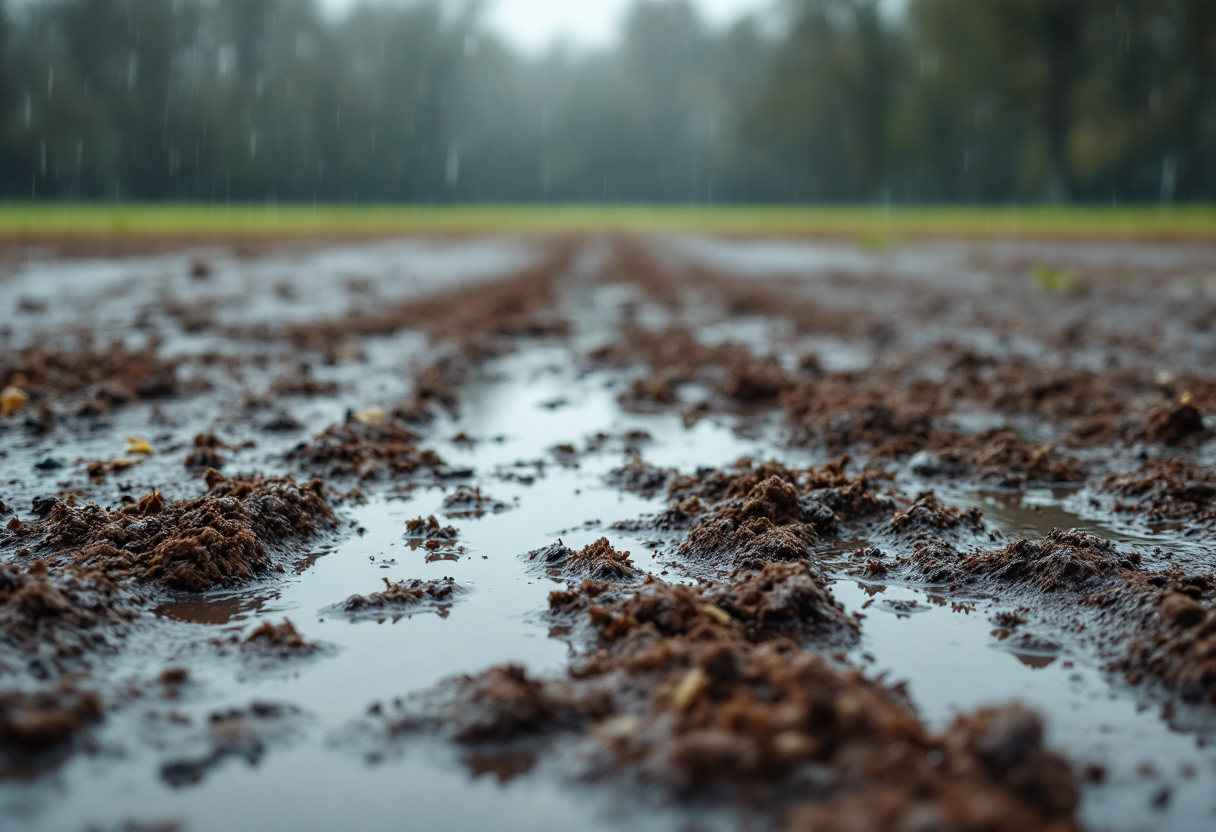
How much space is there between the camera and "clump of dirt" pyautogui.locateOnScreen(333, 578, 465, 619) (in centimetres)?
258

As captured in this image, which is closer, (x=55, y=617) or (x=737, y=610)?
(x=55, y=617)

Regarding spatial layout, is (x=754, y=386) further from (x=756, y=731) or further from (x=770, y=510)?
(x=756, y=731)

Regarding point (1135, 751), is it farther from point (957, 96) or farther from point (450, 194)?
point (450, 194)

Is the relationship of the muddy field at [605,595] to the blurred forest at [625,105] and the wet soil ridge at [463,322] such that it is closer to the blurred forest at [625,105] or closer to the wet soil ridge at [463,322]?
the wet soil ridge at [463,322]

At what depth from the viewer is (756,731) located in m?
1.72

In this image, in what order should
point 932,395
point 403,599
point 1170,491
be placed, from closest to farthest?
point 403,599 < point 1170,491 < point 932,395

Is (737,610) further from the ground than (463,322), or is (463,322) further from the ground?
(463,322)

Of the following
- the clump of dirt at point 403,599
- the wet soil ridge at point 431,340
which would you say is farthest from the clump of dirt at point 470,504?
the clump of dirt at point 403,599

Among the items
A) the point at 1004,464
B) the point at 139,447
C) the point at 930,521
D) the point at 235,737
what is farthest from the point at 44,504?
the point at 1004,464

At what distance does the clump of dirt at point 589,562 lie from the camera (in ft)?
9.10

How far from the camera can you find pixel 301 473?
3.86 metres

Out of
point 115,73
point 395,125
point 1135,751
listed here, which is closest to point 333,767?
point 1135,751

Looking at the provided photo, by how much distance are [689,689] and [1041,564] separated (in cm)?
133

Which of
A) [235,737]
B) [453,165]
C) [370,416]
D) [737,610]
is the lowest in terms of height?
[235,737]
